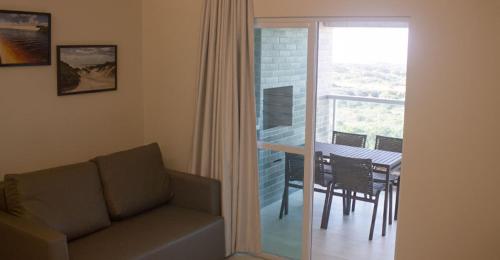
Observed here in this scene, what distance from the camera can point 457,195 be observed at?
3191 mm

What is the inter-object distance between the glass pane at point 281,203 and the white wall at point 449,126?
86 cm

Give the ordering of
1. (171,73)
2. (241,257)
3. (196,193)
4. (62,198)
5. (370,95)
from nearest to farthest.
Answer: (62,198) → (196,193) → (241,257) → (171,73) → (370,95)

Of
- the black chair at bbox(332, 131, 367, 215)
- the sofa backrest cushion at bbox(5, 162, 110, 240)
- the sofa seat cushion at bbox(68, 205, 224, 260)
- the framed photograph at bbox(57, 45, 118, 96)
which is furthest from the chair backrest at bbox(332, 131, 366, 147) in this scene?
the sofa backrest cushion at bbox(5, 162, 110, 240)

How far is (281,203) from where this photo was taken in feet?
13.5

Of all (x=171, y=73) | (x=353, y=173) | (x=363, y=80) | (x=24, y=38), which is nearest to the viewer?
(x=24, y=38)

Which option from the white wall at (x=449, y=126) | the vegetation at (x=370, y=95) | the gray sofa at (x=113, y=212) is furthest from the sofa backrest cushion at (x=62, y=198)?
the vegetation at (x=370, y=95)

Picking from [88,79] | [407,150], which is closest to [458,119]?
[407,150]

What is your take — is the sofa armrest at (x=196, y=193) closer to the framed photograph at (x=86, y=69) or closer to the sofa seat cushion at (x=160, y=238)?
the sofa seat cushion at (x=160, y=238)

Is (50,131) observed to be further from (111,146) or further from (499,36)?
(499,36)

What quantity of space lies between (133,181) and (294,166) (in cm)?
122

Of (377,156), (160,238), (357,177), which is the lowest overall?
(160,238)

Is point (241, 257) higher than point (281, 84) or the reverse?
the reverse

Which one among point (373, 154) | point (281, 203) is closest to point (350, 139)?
point (373, 154)

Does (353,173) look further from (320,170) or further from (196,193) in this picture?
(196,193)
